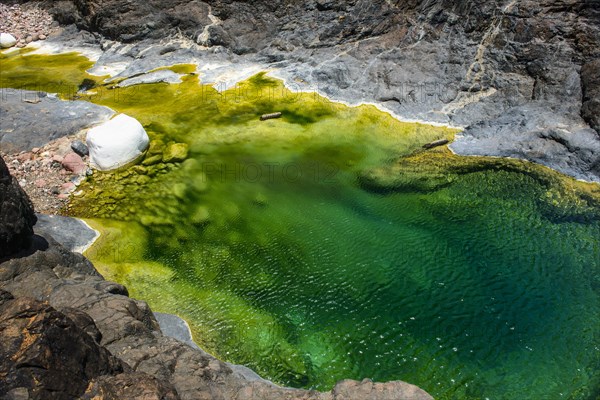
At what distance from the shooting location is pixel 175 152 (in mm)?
19375

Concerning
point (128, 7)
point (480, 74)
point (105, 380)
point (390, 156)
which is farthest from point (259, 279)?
point (128, 7)

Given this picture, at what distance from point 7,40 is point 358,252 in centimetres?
3024

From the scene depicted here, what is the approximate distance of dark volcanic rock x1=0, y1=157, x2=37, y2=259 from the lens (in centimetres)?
988

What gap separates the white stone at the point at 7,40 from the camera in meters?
32.7

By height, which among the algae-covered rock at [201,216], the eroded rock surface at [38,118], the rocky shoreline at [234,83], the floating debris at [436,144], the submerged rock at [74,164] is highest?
the rocky shoreline at [234,83]

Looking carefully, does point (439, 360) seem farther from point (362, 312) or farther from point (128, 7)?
point (128, 7)

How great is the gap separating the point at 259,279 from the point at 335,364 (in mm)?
3534

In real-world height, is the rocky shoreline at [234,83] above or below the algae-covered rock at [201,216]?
above

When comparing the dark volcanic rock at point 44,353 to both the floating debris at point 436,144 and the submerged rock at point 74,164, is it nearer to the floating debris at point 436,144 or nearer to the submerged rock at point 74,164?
the submerged rock at point 74,164

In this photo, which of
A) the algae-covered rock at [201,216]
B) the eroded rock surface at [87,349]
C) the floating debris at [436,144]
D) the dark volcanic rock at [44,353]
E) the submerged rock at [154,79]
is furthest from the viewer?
the submerged rock at [154,79]

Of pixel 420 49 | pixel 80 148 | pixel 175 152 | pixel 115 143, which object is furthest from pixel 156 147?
pixel 420 49

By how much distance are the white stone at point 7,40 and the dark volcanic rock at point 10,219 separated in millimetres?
27788

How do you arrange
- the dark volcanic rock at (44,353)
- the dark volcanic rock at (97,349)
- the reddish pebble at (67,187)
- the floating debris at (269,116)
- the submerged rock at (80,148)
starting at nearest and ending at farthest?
the dark volcanic rock at (44,353), the dark volcanic rock at (97,349), the reddish pebble at (67,187), the submerged rock at (80,148), the floating debris at (269,116)

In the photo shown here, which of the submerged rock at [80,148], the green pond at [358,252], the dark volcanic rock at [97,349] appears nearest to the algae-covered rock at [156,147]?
the green pond at [358,252]
